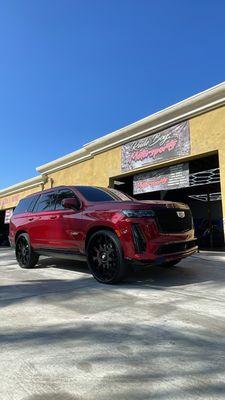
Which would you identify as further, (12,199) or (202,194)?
(12,199)

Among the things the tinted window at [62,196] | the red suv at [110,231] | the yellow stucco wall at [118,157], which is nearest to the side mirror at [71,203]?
the red suv at [110,231]

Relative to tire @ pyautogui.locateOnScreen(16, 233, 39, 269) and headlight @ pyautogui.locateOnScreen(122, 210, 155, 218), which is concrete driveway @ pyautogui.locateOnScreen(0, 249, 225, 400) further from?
tire @ pyautogui.locateOnScreen(16, 233, 39, 269)

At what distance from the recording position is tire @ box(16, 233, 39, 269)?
8.85 m

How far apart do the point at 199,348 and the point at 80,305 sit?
2037mm

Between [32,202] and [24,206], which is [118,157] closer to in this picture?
[24,206]

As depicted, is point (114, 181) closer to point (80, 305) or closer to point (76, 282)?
point (76, 282)

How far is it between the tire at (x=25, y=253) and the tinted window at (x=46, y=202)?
0.76 meters

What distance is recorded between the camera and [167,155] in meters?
13.1

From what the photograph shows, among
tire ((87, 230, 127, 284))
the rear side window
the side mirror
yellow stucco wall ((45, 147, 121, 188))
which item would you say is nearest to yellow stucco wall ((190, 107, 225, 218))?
yellow stucco wall ((45, 147, 121, 188))

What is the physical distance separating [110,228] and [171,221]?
1.10 metres

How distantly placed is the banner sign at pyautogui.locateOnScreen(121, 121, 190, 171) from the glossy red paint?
18.5ft

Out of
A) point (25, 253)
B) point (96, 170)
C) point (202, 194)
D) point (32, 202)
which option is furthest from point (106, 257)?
point (202, 194)

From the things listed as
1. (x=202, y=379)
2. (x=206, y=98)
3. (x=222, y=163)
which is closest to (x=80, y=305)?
(x=202, y=379)

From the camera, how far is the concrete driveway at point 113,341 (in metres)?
2.66
